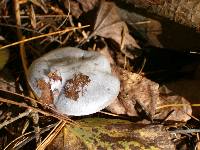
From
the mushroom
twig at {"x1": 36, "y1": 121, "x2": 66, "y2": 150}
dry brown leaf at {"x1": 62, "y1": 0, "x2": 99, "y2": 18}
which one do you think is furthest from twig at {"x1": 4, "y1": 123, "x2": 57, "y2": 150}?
dry brown leaf at {"x1": 62, "y1": 0, "x2": 99, "y2": 18}

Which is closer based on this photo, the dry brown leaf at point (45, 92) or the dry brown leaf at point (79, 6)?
the dry brown leaf at point (45, 92)

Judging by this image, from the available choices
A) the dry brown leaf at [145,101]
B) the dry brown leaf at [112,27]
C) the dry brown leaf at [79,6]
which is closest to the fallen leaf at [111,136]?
the dry brown leaf at [145,101]

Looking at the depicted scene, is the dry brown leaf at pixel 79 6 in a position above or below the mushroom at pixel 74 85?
above

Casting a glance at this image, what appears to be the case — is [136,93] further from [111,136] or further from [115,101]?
[111,136]

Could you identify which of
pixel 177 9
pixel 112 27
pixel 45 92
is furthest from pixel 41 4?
pixel 177 9

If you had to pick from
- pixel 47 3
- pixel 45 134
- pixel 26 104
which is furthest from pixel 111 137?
pixel 47 3

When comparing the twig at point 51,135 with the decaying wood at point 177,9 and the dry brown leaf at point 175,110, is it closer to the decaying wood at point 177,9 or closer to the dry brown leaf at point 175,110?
the dry brown leaf at point 175,110

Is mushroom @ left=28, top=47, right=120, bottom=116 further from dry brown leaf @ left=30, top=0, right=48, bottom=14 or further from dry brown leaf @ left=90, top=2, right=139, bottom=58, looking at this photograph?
dry brown leaf @ left=30, top=0, right=48, bottom=14

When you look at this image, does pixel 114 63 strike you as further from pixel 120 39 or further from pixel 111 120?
pixel 111 120
